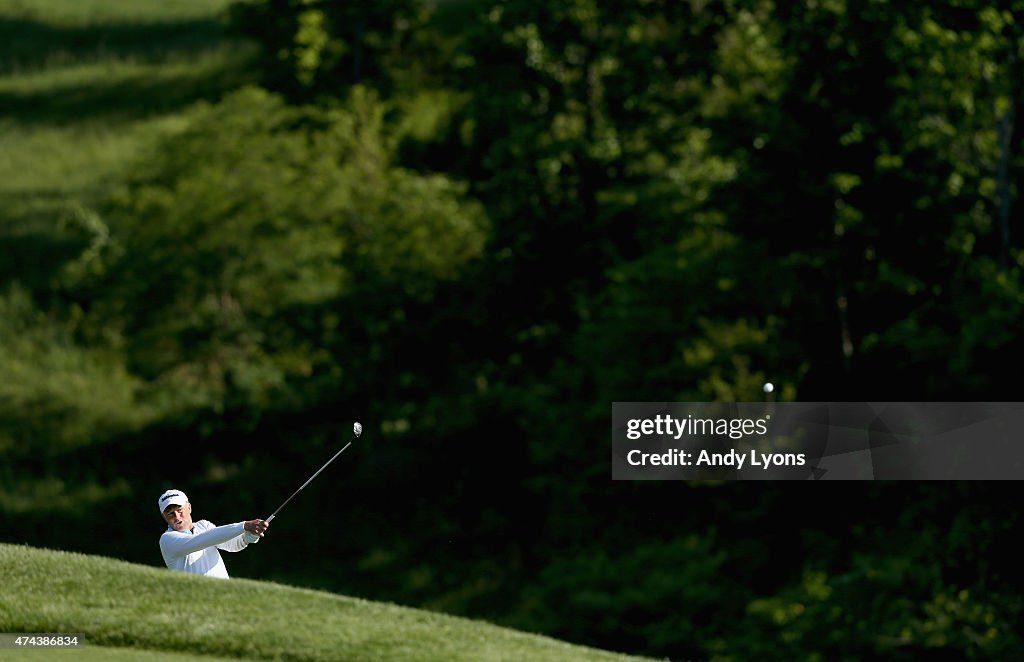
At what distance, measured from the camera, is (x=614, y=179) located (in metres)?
33.7

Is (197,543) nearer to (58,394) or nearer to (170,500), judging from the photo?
(170,500)

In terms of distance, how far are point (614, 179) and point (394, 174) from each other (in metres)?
7.13

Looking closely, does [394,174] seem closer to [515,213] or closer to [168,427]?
[515,213]

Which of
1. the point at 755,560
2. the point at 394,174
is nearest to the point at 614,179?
the point at 394,174

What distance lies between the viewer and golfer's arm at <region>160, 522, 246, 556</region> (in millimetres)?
11086

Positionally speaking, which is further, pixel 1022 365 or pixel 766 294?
pixel 766 294

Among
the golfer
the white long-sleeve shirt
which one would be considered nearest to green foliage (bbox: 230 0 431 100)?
the white long-sleeve shirt

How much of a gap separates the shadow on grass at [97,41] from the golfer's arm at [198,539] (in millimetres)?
58350

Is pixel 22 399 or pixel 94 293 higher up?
pixel 94 293

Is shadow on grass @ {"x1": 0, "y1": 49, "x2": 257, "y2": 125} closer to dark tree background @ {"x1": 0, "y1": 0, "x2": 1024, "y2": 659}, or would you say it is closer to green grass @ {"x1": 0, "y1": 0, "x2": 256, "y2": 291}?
green grass @ {"x1": 0, "y1": 0, "x2": 256, "y2": 291}

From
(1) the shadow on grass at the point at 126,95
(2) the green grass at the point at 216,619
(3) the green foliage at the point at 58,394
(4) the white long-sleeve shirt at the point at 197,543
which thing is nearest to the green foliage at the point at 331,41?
(1) the shadow on grass at the point at 126,95

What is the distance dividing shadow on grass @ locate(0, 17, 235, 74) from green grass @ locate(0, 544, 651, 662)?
56.4 meters

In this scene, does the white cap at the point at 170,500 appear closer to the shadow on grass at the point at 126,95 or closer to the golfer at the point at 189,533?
the golfer at the point at 189,533

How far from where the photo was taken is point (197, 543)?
1138 cm
